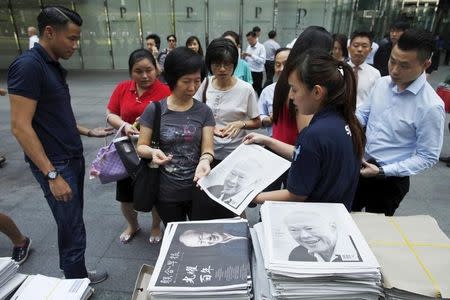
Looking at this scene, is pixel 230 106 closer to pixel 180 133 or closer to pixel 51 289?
pixel 180 133

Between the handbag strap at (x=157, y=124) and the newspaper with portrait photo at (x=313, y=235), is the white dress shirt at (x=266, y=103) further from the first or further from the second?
the newspaper with portrait photo at (x=313, y=235)

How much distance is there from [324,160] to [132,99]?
5.29ft

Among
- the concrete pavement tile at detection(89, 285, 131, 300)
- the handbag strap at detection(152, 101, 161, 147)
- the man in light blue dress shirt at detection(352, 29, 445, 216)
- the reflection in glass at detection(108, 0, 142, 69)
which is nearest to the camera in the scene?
the man in light blue dress shirt at detection(352, 29, 445, 216)

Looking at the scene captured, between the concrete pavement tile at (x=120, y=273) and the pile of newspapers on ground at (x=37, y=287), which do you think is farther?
the concrete pavement tile at (x=120, y=273)

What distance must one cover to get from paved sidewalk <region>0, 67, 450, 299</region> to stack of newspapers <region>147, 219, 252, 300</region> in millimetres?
1415

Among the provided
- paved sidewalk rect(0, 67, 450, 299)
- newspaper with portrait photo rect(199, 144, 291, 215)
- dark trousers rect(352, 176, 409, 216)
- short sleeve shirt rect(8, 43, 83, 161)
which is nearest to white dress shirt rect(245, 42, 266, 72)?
paved sidewalk rect(0, 67, 450, 299)

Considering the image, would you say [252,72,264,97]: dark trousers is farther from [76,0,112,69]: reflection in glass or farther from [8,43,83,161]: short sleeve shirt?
[76,0,112,69]: reflection in glass

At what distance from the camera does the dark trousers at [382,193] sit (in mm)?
1898

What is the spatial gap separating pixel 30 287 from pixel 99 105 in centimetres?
639

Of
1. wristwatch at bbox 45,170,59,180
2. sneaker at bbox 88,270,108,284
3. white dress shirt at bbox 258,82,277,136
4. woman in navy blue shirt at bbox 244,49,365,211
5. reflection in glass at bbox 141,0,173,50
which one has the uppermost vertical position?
reflection in glass at bbox 141,0,173,50

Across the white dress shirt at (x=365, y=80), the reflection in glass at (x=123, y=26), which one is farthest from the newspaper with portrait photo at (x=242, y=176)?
the reflection in glass at (x=123, y=26)

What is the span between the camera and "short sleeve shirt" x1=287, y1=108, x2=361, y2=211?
3.67 ft

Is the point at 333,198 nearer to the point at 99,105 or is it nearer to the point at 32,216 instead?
the point at 32,216

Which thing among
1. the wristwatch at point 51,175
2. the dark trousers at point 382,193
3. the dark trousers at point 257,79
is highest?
the wristwatch at point 51,175
